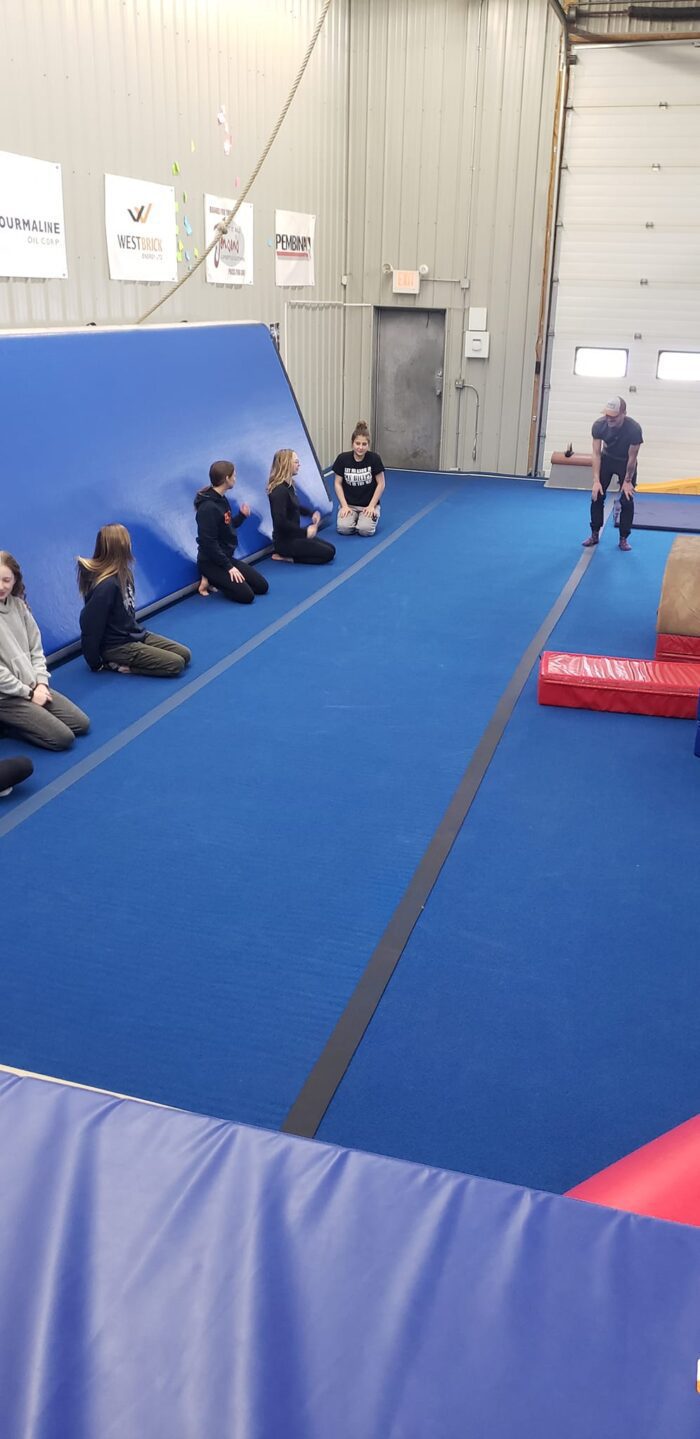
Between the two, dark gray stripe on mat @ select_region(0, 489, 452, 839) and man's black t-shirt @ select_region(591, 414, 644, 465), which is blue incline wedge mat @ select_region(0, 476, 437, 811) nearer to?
dark gray stripe on mat @ select_region(0, 489, 452, 839)

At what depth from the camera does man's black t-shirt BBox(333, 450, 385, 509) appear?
10.8 metres

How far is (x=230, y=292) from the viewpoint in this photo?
11.0 metres

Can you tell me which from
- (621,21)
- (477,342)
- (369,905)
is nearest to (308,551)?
(369,905)

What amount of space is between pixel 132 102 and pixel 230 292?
246cm

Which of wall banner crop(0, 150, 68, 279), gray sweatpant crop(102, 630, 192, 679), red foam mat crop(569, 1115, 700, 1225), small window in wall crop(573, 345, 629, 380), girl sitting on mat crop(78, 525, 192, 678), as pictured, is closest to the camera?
red foam mat crop(569, 1115, 700, 1225)

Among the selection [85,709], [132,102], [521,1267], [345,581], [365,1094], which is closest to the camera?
[521,1267]

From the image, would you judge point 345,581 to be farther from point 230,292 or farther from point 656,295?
point 656,295

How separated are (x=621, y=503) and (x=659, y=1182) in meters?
8.78

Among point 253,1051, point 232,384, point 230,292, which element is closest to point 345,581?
point 232,384

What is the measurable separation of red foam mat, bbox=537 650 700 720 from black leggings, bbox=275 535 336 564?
11.8 ft

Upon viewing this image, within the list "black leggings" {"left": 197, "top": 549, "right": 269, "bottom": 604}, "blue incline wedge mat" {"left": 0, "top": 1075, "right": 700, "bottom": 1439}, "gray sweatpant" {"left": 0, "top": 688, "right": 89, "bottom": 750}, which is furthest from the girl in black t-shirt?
"blue incline wedge mat" {"left": 0, "top": 1075, "right": 700, "bottom": 1439}

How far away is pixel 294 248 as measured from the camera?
12656 mm

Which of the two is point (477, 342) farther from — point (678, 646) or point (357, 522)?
point (678, 646)

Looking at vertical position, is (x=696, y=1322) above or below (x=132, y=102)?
below
